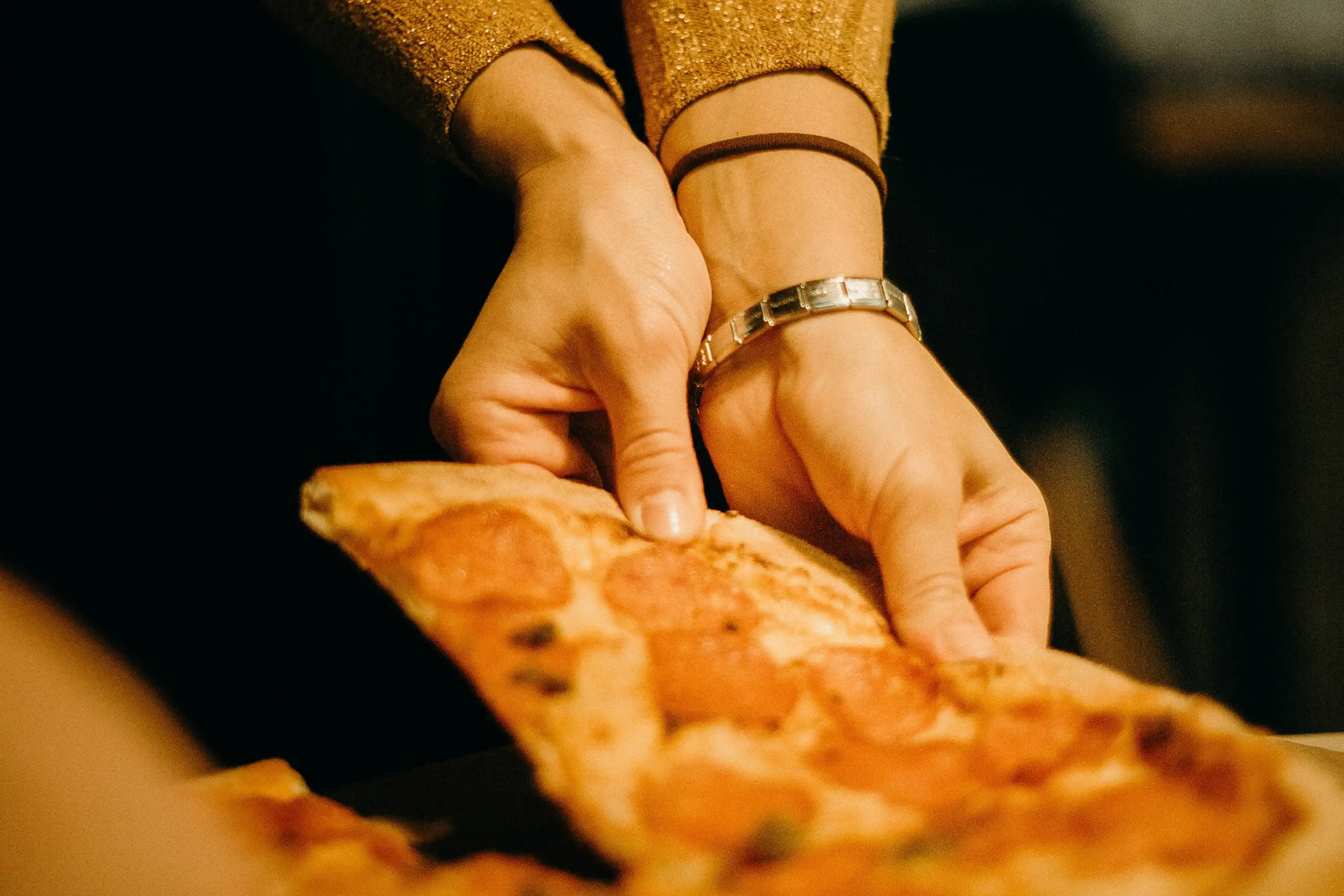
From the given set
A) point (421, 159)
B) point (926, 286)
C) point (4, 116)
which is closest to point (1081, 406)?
point (926, 286)

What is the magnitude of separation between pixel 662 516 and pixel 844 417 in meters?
0.22

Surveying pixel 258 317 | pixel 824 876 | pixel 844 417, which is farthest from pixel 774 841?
pixel 258 317

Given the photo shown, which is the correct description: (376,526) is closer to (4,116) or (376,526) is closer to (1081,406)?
(4,116)

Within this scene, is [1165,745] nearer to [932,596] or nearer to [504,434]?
[932,596]

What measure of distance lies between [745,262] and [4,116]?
87 centimetres

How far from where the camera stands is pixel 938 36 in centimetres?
159

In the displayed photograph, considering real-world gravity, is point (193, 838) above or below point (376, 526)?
below

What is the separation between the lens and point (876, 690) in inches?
26.6

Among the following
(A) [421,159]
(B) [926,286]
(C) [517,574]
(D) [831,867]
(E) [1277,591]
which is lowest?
(E) [1277,591]

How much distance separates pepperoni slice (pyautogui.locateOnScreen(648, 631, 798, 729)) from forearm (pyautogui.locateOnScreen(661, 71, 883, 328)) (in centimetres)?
47

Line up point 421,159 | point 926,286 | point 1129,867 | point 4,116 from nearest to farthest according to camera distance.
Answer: point 1129,867 < point 4,116 < point 421,159 < point 926,286

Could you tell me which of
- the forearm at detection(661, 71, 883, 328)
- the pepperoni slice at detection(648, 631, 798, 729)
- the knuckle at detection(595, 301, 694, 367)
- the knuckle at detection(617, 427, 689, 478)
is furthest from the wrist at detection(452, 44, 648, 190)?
the pepperoni slice at detection(648, 631, 798, 729)

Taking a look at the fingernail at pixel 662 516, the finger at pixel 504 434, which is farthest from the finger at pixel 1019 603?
the finger at pixel 504 434

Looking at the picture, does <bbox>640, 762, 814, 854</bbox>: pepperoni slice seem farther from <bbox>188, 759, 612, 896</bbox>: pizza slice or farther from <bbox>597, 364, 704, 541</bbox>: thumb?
<bbox>597, 364, 704, 541</bbox>: thumb
